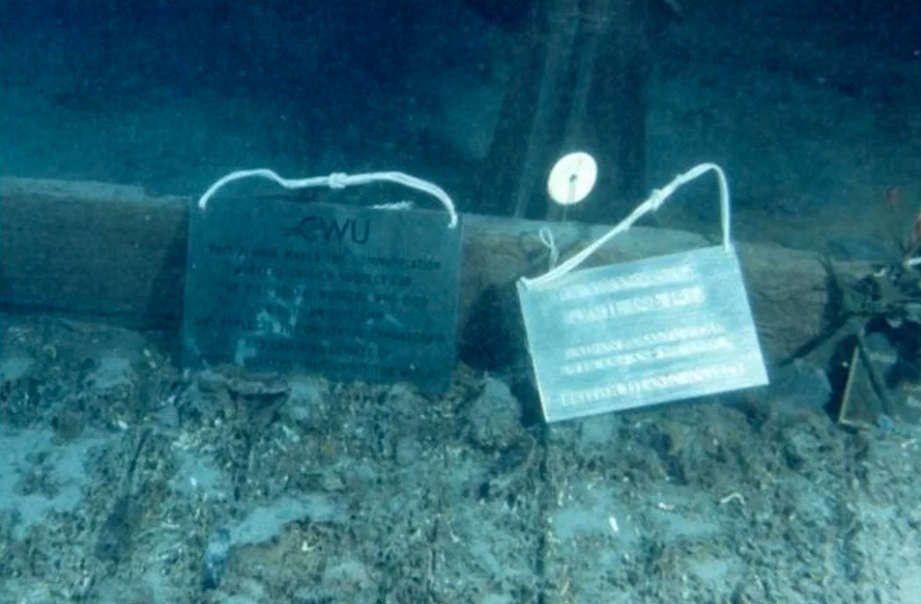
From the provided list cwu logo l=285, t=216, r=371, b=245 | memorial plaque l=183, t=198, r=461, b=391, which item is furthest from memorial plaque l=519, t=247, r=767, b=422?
cwu logo l=285, t=216, r=371, b=245

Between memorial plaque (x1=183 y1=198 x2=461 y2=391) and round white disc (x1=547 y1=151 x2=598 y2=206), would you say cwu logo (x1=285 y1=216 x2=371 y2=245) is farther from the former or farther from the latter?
round white disc (x1=547 y1=151 x2=598 y2=206)

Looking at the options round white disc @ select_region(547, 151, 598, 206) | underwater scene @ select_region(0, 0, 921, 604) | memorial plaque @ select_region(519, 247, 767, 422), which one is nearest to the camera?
underwater scene @ select_region(0, 0, 921, 604)

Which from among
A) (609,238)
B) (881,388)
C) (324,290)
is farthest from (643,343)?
(324,290)

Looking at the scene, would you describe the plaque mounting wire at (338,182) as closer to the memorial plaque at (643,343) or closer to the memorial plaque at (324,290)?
the memorial plaque at (324,290)

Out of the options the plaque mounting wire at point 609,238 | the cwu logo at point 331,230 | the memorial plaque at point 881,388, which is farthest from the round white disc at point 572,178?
the memorial plaque at point 881,388

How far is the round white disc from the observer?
247cm

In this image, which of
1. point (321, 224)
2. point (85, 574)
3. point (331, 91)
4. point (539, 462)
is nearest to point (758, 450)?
point (539, 462)

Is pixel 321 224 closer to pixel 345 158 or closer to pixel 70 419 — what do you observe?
pixel 70 419

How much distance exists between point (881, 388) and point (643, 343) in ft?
2.13

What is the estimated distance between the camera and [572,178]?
2.48m

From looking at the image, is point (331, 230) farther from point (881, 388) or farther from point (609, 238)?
point (881, 388)

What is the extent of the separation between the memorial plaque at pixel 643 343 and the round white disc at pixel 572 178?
0.96ft

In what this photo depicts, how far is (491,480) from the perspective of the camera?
6.88 feet

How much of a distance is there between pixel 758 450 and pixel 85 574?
1555 millimetres
